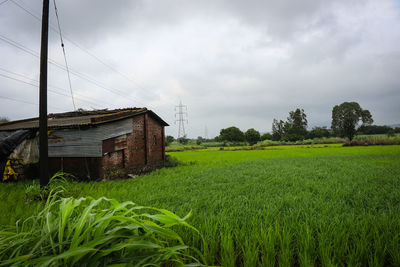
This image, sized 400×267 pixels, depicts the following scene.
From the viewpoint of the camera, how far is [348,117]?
132ft

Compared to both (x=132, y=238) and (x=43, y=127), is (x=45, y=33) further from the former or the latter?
(x=132, y=238)

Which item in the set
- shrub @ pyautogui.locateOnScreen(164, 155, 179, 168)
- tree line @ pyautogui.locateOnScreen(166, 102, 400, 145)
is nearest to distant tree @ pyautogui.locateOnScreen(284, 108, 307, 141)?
tree line @ pyautogui.locateOnScreen(166, 102, 400, 145)

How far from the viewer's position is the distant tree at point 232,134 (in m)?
58.1

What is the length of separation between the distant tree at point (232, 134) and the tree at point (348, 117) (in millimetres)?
26980

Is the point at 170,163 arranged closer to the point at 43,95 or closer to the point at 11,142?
the point at 11,142

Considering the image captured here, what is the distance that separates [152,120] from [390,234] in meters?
12.5

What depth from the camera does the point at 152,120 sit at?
1272 cm

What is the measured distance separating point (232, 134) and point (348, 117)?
31.2 metres

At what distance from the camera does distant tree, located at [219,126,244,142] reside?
58094mm

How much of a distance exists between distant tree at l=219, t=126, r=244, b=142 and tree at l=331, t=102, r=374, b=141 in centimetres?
2698

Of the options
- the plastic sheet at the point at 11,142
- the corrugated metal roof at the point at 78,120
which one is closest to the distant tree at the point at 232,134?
the corrugated metal roof at the point at 78,120

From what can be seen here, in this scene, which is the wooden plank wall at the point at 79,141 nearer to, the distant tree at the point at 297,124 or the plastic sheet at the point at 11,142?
the plastic sheet at the point at 11,142

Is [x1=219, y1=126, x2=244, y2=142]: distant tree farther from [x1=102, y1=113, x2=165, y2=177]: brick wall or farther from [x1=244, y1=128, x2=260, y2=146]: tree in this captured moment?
[x1=102, y1=113, x2=165, y2=177]: brick wall

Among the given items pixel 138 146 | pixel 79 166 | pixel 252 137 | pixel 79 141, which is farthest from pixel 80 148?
pixel 252 137
